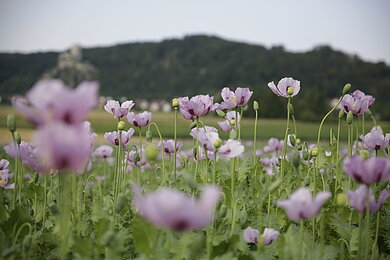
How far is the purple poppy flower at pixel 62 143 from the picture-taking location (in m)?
0.77

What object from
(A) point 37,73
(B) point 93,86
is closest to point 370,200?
(B) point 93,86

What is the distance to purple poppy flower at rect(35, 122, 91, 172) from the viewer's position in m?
0.77

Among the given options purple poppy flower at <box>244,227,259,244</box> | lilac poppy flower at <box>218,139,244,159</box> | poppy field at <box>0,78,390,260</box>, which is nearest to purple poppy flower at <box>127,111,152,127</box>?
poppy field at <box>0,78,390,260</box>

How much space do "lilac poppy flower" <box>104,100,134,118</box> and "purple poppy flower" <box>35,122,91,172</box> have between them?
1.18 m

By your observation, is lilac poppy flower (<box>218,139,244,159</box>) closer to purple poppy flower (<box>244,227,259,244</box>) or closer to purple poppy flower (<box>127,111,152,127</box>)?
purple poppy flower (<box>244,227,259,244</box>)

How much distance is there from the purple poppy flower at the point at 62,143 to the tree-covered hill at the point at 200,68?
172 feet

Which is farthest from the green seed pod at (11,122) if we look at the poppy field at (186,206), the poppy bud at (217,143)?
the poppy bud at (217,143)

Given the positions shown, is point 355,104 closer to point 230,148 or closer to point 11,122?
point 230,148

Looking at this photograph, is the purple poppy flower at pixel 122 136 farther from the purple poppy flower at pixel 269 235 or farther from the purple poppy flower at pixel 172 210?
the purple poppy flower at pixel 172 210

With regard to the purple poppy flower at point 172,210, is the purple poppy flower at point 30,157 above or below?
below

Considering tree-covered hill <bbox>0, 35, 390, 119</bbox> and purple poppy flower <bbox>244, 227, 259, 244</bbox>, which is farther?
tree-covered hill <bbox>0, 35, 390, 119</bbox>

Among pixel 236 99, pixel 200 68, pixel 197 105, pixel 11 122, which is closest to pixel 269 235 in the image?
pixel 197 105

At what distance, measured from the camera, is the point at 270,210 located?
2064 mm

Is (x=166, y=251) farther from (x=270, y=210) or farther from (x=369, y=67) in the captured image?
(x=369, y=67)
